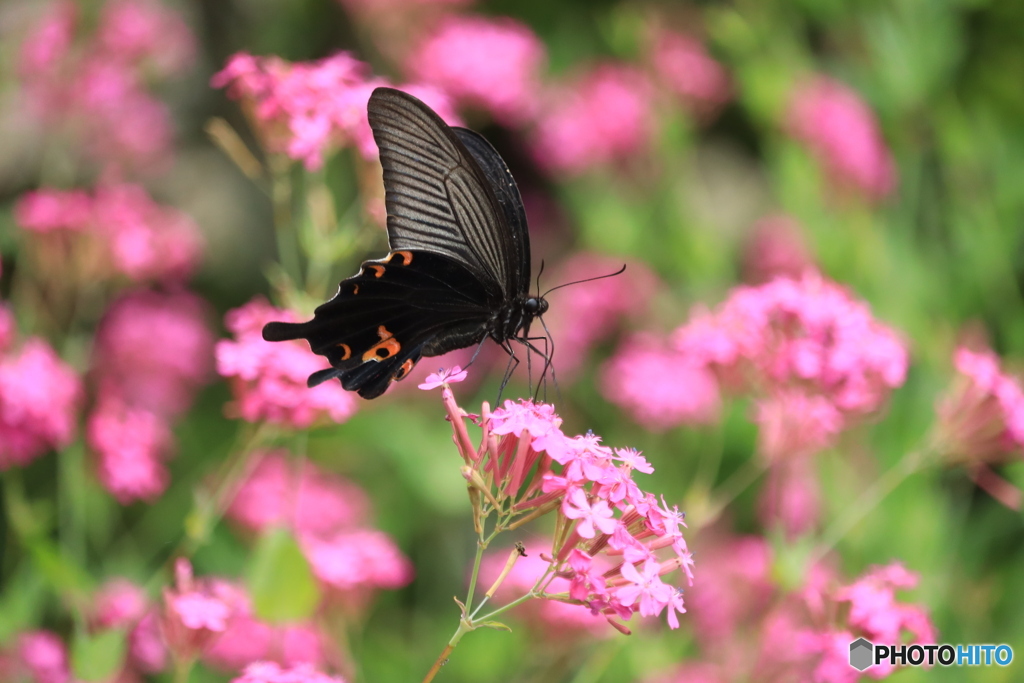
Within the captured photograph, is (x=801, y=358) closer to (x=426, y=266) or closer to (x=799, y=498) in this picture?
(x=426, y=266)

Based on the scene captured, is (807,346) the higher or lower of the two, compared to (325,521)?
higher

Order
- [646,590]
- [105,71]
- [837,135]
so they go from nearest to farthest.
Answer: [646,590], [105,71], [837,135]

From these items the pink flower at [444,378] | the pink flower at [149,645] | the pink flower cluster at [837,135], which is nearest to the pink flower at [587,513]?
the pink flower at [444,378]

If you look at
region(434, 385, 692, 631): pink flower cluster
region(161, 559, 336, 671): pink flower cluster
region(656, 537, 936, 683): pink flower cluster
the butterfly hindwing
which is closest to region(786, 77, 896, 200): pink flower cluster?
region(656, 537, 936, 683): pink flower cluster

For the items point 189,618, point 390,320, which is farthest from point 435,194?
point 189,618

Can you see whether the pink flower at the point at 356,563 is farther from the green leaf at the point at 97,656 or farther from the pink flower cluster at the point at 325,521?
the green leaf at the point at 97,656

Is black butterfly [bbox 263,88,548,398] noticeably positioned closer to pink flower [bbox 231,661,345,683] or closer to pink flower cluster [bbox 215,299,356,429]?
pink flower cluster [bbox 215,299,356,429]
